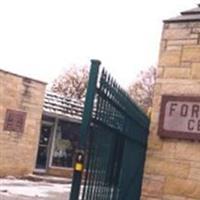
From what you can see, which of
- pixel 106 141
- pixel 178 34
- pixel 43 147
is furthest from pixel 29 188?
pixel 178 34

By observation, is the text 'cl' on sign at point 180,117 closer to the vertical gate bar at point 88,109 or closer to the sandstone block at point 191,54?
the sandstone block at point 191,54

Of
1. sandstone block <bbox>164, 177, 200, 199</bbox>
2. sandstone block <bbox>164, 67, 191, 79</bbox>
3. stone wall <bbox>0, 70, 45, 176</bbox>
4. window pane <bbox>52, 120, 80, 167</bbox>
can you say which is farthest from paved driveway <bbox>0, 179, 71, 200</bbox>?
sandstone block <bbox>164, 67, 191, 79</bbox>

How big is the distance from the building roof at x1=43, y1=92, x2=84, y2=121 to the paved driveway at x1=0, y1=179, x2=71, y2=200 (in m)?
3.29

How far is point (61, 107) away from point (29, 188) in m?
6.12

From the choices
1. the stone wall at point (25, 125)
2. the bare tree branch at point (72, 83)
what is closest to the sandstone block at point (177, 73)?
the stone wall at point (25, 125)

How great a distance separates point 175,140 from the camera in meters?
5.90

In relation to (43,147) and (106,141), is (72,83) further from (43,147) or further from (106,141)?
(106,141)

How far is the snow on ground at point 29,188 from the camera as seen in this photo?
15.6 m

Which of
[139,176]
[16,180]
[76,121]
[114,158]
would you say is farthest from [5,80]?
[114,158]

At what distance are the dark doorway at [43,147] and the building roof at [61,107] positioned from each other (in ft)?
2.82

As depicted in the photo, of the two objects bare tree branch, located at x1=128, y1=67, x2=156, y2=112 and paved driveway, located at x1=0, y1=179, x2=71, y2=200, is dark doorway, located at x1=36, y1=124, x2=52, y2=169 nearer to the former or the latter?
paved driveway, located at x1=0, y1=179, x2=71, y2=200

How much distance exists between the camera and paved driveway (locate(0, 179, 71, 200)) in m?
14.9

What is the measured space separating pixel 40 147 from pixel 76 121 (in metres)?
Answer: 1.85

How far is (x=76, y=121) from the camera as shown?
23000mm
